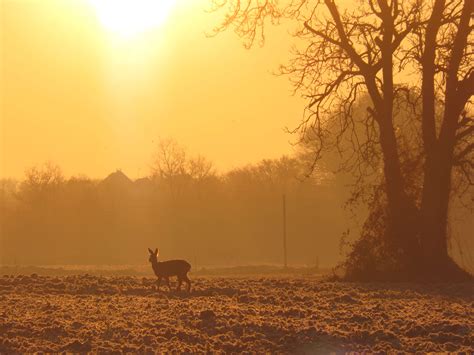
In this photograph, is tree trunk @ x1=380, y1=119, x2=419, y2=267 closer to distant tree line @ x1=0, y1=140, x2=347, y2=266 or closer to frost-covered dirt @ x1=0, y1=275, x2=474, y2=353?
frost-covered dirt @ x1=0, y1=275, x2=474, y2=353

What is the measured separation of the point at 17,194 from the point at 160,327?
10718 cm

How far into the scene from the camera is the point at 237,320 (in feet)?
48.1

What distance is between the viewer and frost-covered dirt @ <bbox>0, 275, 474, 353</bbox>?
13.1 m

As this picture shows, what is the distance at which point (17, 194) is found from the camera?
117750 millimetres

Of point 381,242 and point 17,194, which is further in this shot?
point 17,194

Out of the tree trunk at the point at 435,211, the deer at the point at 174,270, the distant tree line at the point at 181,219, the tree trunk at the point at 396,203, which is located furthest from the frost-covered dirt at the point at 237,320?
the distant tree line at the point at 181,219

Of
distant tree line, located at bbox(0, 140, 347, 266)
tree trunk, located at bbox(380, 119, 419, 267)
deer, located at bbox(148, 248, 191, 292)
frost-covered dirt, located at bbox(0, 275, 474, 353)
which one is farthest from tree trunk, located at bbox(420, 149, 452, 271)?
distant tree line, located at bbox(0, 140, 347, 266)

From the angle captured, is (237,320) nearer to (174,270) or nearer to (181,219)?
(174,270)

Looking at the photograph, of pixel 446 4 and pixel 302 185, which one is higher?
Result: pixel 302 185

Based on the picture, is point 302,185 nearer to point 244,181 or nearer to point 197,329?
point 244,181

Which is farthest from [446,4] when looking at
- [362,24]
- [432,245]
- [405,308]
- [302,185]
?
[302,185]

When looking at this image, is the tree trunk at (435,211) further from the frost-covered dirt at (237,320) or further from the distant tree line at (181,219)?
the distant tree line at (181,219)

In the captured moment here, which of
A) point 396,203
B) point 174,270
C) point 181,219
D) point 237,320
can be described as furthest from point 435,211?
point 181,219

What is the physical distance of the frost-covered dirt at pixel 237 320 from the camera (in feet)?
42.8
